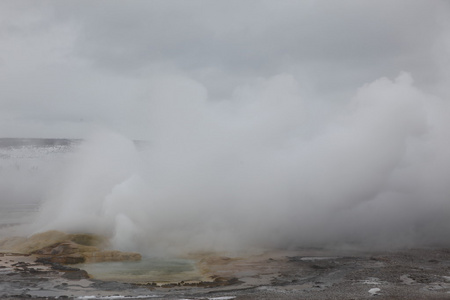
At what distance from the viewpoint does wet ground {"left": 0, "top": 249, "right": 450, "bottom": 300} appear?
585 inches

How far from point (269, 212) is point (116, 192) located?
361 inches

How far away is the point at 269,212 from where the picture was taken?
94.7 feet

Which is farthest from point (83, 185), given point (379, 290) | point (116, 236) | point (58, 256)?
point (379, 290)

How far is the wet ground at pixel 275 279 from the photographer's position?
14.9 metres

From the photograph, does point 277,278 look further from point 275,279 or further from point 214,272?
point 214,272

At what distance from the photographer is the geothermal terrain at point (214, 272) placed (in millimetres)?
15125

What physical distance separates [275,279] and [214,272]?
2.65 m

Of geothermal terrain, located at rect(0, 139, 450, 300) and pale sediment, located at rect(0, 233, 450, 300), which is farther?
geothermal terrain, located at rect(0, 139, 450, 300)

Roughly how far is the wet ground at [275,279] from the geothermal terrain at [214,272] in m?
0.03

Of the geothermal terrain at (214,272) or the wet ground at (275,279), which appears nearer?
the wet ground at (275,279)

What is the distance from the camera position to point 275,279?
1731cm

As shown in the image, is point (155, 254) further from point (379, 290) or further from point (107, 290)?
point (379, 290)

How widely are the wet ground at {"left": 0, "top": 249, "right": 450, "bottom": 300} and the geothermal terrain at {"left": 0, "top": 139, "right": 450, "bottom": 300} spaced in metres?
0.03

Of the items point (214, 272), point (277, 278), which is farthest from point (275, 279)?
point (214, 272)
